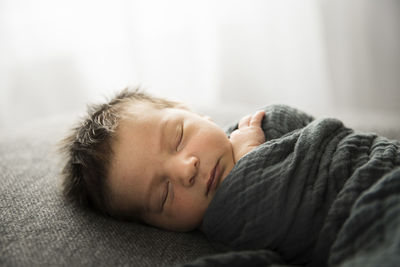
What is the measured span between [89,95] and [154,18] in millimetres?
789

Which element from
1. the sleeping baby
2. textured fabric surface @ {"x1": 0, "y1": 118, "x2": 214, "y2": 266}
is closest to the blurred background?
the sleeping baby

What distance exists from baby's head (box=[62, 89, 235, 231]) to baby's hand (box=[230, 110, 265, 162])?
0.08 feet

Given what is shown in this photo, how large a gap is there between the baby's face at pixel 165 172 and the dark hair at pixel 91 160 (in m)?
0.02

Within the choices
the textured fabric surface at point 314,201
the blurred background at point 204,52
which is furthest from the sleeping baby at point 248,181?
the blurred background at point 204,52

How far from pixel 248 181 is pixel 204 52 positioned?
6.69 ft

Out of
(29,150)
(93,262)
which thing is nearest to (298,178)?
(93,262)

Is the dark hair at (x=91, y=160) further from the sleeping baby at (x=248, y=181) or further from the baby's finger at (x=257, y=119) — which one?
the baby's finger at (x=257, y=119)

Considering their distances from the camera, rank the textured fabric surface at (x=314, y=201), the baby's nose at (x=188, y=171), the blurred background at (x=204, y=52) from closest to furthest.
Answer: the textured fabric surface at (x=314, y=201)
the baby's nose at (x=188, y=171)
the blurred background at (x=204, y=52)

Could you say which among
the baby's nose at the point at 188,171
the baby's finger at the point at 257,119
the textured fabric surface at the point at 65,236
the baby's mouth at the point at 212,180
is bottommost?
the textured fabric surface at the point at 65,236

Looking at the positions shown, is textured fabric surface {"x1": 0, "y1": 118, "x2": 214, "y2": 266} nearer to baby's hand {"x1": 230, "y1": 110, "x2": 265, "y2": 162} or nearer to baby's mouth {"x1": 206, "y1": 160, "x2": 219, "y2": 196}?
baby's mouth {"x1": 206, "y1": 160, "x2": 219, "y2": 196}

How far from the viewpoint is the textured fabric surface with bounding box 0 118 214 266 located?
0.67 meters

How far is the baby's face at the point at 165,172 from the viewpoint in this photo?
84 centimetres

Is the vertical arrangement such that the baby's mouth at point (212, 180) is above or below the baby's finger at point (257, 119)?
below

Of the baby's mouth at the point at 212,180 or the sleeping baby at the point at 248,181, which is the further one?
the baby's mouth at the point at 212,180
